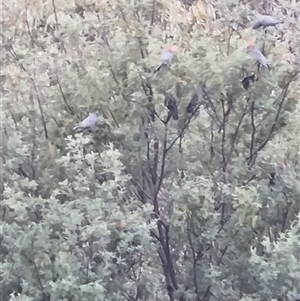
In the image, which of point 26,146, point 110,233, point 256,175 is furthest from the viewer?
point 256,175

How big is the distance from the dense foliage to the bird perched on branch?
0.04 metres

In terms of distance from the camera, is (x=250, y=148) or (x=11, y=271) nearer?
(x=11, y=271)

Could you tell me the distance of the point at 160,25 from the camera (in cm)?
391

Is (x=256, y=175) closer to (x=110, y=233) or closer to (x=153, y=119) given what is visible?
(x=153, y=119)

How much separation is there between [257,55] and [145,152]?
0.95m

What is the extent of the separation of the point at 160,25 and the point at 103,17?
1.21 feet

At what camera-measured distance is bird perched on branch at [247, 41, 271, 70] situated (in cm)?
358

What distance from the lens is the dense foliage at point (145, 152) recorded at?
3.61 m

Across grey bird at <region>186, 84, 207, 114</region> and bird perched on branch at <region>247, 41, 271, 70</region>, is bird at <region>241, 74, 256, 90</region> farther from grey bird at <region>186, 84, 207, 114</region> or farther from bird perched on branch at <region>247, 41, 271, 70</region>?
grey bird at <region>186, 84, 207, 114</region>

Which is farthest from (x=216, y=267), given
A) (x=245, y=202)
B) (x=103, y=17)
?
(x=103, y=17)

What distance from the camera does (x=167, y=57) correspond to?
3.62 meters

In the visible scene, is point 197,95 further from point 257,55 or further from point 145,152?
point 145,152

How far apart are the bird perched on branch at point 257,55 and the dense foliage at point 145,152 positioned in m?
0.04

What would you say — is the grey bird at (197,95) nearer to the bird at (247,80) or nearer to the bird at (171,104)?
the bird at (171,104)
